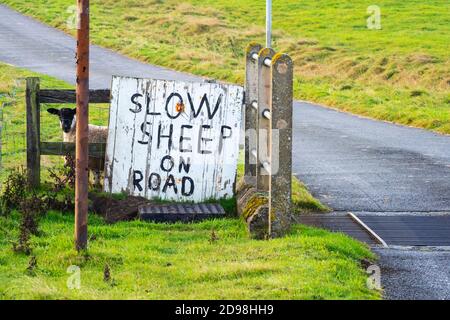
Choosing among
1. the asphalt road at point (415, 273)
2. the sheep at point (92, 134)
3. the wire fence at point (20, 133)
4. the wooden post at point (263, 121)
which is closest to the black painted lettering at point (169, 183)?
the sheep at point (92, 134)

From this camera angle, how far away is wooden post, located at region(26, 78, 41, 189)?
40.7ft

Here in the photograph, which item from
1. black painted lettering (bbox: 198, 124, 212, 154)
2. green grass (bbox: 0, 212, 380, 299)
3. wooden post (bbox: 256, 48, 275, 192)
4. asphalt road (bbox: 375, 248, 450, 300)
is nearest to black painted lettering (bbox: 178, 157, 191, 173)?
black painted lettering (bbox: 198, 124, 212, 154)

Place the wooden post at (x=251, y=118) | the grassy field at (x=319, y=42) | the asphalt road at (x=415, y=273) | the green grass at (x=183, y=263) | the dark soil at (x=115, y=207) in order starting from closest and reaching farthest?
the green grass at (x=183, y=263)
the asphalt road at (x=415, y=273)
the dark soil at (x=115, y=207)
the wooden post at (x=251, y=118)
the grassy field at (x=319, y=42)

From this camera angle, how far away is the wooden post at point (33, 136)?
12.4 metres

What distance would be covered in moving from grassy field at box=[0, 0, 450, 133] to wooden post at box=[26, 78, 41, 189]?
1249cm

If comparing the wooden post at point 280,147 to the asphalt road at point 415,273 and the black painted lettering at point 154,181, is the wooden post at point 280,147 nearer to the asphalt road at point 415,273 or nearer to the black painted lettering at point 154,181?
the asphalt road at point 415,273

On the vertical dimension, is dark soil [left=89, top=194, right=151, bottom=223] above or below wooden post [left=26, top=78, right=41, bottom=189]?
below

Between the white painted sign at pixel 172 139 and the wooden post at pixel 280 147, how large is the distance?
2.08 meters

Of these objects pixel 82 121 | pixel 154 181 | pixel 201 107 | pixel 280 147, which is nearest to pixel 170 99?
pixel 201 107

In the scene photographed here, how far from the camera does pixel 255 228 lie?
35.3ft

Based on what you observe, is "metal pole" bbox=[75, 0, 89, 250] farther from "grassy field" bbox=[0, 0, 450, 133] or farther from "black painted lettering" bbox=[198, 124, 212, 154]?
"grassy field" bbox=[0, 0, 450, 133]
